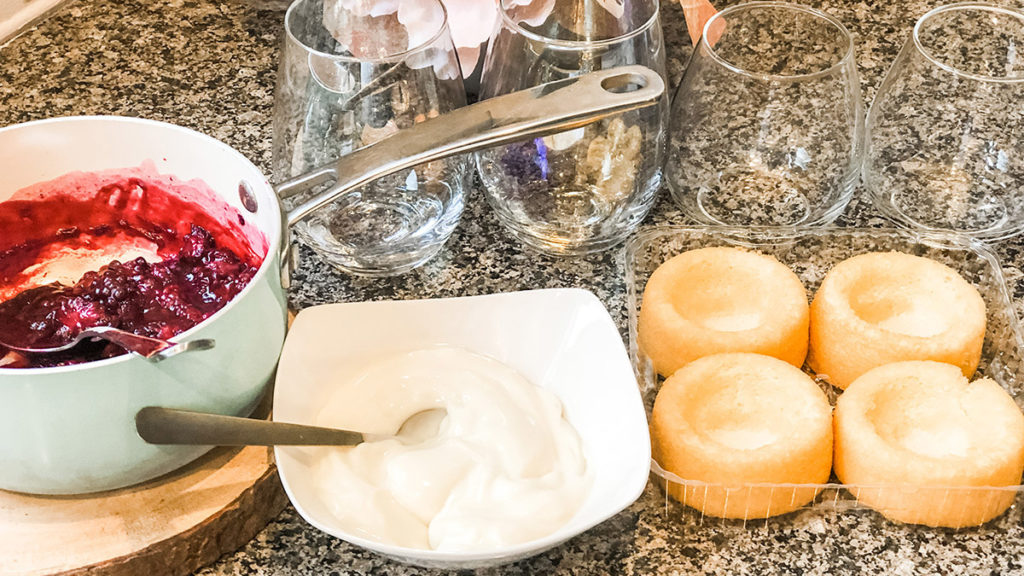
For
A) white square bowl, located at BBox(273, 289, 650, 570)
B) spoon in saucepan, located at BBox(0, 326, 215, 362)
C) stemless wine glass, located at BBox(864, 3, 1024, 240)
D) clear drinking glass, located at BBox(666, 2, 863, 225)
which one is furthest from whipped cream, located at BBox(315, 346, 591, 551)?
stemless wine glass, located at BBox(864, 3, 1024, 240)

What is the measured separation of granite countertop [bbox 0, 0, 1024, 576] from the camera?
701 millimetres

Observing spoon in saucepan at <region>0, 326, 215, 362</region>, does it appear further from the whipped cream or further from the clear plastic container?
the clear plastic container

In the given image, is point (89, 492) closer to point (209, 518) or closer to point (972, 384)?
point (209, 518)

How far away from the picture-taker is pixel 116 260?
2.65ft

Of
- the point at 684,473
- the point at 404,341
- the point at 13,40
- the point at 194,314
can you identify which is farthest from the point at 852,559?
the point at 13,40

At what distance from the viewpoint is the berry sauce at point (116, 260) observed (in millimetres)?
714

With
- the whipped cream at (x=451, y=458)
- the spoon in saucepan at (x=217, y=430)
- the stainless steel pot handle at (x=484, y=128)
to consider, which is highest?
the stainless steel pot handle at (x=484, y=128)

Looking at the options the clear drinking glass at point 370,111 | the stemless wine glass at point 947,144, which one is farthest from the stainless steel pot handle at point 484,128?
the stemless wine glass at point 947,144

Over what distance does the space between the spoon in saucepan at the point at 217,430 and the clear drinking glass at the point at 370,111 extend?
223 millimetres

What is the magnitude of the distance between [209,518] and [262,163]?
443mm

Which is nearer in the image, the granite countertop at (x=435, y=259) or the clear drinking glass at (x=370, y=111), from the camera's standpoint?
the granite countertop at (x=435, y=259)

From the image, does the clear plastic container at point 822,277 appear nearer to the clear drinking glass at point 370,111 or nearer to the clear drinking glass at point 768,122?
the clear drinking glass at point 768,122

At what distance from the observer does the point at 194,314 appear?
72 centimetres

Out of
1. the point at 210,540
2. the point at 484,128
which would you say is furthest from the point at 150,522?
the point at 484,128
